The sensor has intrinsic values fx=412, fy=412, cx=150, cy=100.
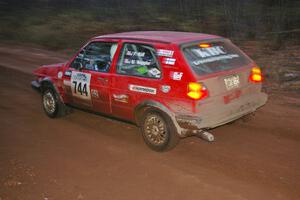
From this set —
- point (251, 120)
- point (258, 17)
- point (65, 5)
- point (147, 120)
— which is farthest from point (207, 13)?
point (147, 120)

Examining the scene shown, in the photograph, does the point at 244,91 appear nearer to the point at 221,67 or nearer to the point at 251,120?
the point at 221,67

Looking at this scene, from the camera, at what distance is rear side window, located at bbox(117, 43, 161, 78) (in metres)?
5.96

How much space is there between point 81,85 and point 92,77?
0.39 m

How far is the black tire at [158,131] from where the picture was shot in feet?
19.0

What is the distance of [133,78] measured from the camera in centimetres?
619

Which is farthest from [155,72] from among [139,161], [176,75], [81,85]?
[81,85]

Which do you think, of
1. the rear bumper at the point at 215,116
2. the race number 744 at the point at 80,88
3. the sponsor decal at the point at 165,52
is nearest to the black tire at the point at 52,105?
the race number 744 at the point at 80,88

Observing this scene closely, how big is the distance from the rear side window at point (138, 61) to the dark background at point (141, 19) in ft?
30.1

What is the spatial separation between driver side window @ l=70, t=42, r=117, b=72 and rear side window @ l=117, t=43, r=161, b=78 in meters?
0.27

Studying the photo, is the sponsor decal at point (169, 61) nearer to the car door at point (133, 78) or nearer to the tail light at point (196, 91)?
the car door at point (133, 78)

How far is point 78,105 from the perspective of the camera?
7.46 meters

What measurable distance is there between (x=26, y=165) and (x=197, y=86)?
105 inches

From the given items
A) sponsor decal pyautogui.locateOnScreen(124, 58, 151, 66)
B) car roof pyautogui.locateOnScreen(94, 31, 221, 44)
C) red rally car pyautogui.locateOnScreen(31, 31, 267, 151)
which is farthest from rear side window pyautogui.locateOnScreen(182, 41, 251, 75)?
sponsor decal pyautogui.locateOnScreen(124, 58, 151, 66)

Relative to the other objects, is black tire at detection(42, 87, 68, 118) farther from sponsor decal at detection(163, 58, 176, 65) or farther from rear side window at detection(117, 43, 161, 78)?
sponsor decal at detection(163, 58, 176, 65)
